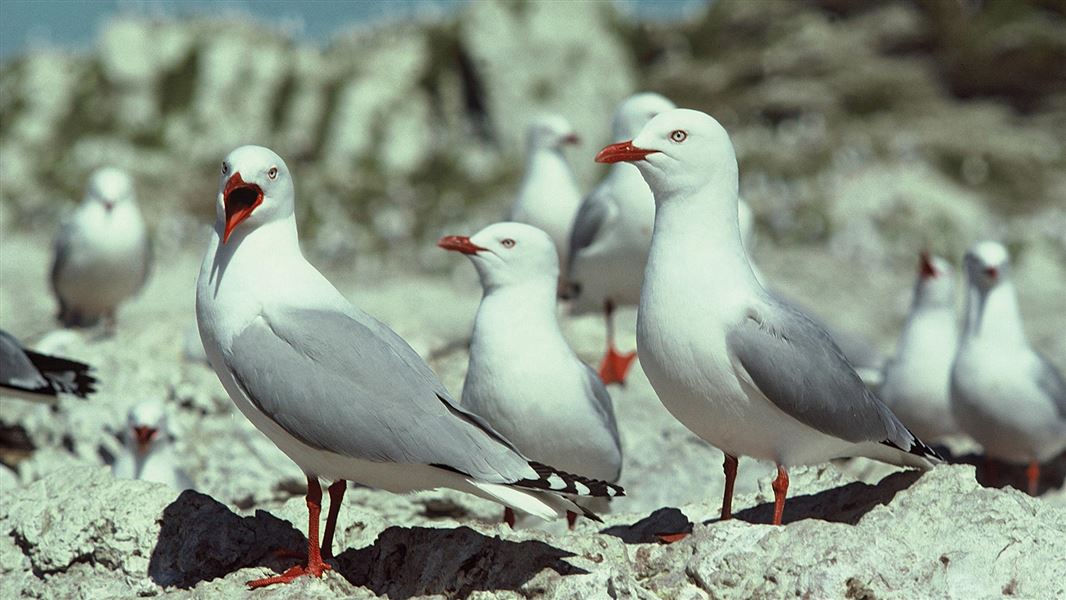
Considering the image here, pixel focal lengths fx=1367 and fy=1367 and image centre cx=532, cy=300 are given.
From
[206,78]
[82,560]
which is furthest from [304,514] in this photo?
[206,78]

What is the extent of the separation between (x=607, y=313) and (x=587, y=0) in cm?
6282

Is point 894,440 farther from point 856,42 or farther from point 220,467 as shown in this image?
point 856,42

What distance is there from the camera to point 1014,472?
9.93 m

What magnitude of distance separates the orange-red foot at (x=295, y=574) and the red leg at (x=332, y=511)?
0.26 m

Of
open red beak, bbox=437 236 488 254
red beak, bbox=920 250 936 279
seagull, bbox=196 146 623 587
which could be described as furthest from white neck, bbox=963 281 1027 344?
seagull, bbox=196 146 623 587

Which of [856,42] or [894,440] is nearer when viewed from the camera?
[894,440]

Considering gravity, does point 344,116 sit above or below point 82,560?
above

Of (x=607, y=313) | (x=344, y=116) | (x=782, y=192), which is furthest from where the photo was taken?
(x=344, y=116)

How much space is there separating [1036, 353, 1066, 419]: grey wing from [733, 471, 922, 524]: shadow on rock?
12.5 ft

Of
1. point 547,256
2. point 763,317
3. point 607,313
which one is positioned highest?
point 607,313

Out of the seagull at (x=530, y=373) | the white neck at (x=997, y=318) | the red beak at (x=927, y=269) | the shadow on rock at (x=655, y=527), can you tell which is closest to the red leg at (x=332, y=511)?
the seagull at (x=530, y=373)

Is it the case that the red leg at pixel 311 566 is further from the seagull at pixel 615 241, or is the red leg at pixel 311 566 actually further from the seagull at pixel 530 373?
the seagull at pixel 615 241

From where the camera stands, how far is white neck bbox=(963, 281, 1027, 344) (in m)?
9.03

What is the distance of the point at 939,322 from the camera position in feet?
33.9
